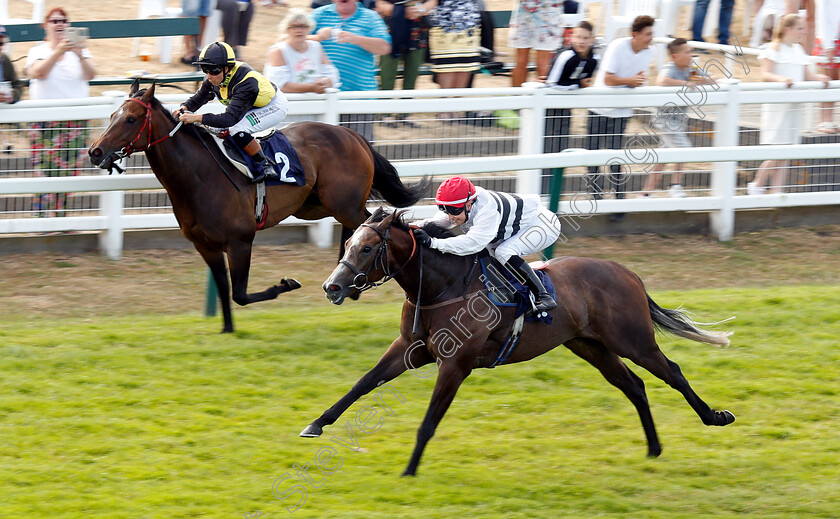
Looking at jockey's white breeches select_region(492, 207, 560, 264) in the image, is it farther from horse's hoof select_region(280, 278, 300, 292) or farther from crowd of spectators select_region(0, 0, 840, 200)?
crowd of spectators select_region(0, 0, 840, 200)

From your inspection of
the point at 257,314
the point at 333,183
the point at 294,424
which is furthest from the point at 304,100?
the point at 294,424

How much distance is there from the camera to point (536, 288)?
5465 mm

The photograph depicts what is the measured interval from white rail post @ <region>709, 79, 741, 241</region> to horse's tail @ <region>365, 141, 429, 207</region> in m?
3.23

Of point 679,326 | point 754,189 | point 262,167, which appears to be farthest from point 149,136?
point 754,189

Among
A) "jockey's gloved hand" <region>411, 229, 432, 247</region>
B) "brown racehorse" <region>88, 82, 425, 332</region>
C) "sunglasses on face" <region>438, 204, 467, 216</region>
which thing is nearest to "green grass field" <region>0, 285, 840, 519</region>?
"brown racehorse" <region>88, 82, 425, 332</region>

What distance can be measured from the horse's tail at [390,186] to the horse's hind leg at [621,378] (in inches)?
102

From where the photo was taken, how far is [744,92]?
996 centimetres

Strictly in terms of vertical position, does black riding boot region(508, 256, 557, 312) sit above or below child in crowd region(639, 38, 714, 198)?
below

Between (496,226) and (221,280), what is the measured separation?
2512 mm

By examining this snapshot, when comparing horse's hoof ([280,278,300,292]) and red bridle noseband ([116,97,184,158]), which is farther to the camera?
horse's hoof ([280,278,300,292])

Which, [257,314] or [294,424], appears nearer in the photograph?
[294,424]

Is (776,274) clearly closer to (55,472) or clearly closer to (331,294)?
(331,294)

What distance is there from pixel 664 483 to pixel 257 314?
3.49 meters

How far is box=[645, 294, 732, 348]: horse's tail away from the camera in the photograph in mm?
5852
